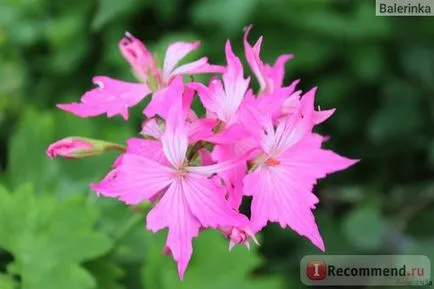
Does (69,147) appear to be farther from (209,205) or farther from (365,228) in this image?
(365,228)

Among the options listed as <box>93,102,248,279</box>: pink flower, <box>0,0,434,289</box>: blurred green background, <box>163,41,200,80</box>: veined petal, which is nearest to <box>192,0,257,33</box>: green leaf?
<box>0,0,434,289</box>: blurred green background

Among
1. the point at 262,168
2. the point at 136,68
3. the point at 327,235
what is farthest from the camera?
the point at 327,235

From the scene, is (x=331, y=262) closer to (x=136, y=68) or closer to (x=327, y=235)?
(x=327, y=235)

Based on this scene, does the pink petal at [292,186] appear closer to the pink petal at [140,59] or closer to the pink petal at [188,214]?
the pink petal at [188,214]

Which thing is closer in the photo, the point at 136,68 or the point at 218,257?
the point at 136,68

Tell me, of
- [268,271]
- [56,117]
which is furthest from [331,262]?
[56,117]

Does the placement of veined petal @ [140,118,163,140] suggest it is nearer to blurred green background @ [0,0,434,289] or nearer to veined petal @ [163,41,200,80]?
veined petal @ [163,41,200,80]

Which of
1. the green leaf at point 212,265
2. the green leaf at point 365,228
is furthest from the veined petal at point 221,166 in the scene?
the green leaf at point 365,228
